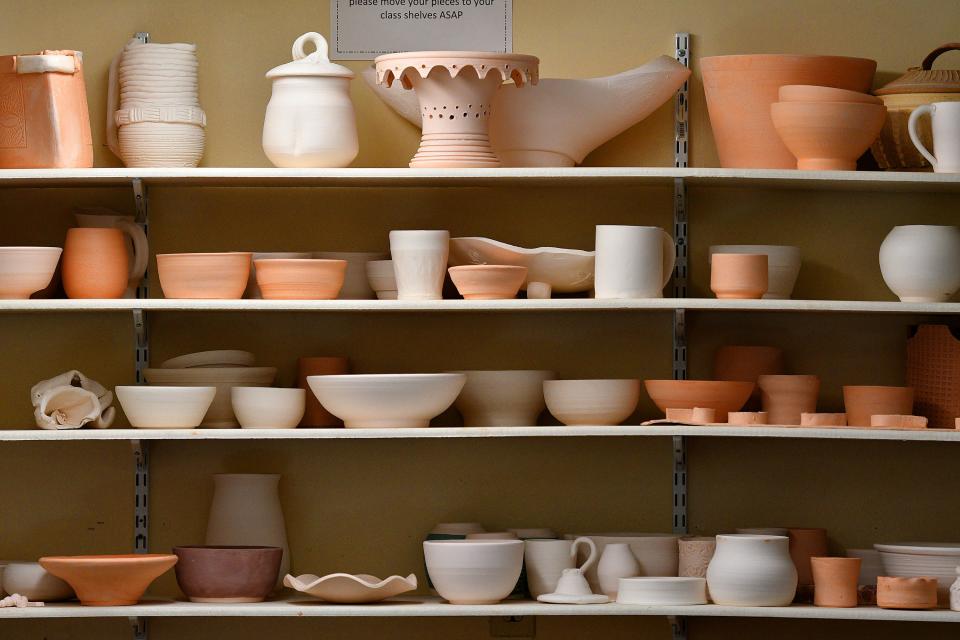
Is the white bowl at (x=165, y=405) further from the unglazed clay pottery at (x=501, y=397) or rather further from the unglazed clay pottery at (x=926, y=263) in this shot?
the unglazed clay pottery at (x=926, y=263)

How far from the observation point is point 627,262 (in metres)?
2.70

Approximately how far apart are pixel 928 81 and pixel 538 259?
0.92 meters

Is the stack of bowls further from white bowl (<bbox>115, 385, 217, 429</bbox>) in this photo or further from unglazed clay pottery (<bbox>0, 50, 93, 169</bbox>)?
white bowl (<bbox>115, 385, 217, 429</bbox>)

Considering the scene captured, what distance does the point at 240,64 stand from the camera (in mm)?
3027

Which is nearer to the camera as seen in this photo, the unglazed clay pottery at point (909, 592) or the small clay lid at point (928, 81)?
the unglazed clay pottery at point (909, 592)

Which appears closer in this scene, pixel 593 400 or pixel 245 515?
pixel 593 400

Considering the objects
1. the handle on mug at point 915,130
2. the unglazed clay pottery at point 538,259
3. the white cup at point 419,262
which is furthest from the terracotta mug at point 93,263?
the handle on mug at point 915,130

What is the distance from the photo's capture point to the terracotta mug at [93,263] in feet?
9.03

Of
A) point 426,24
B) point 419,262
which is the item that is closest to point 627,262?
point 419,262

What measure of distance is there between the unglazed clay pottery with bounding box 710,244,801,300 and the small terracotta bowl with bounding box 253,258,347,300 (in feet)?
2.63

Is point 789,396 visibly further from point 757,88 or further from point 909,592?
point 757,88

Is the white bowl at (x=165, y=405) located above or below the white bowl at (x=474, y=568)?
above

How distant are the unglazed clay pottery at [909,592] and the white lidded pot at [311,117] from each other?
1.39 meters

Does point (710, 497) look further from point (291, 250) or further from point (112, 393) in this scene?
point (112, 393)
